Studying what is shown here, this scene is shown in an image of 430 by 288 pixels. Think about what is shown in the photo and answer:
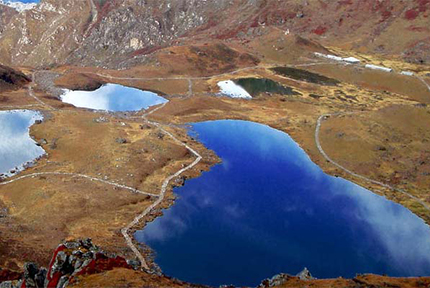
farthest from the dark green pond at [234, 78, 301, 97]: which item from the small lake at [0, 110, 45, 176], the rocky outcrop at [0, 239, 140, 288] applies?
Answer: the rocky outcrop at [0, 239, 140, 288]

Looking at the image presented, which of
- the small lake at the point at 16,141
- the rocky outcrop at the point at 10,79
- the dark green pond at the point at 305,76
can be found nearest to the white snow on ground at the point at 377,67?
the dark green pond at the point at 305,76

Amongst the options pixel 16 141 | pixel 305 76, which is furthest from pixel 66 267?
pixel 305 76

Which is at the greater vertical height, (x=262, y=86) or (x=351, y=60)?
(x=351, y=60)

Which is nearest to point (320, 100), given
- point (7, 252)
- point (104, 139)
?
point (104, 139)

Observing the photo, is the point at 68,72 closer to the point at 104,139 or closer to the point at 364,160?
the point at 104,139

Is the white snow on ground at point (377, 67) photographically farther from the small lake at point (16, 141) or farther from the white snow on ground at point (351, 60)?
the small lake at point (16, 141)

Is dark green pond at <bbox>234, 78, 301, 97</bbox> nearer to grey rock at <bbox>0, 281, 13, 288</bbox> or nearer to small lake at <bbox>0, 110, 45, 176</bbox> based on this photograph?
small lake at <bbox>0, 110, 45, 176</bbox>

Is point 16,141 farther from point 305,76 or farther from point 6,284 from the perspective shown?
point 305,76
